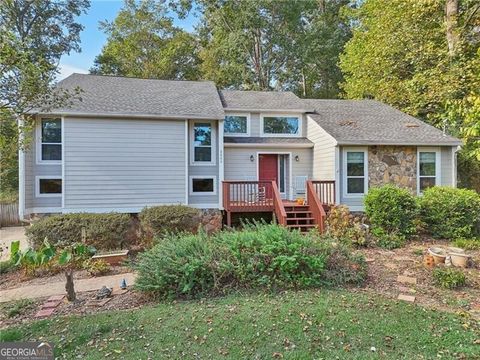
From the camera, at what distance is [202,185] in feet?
35.5

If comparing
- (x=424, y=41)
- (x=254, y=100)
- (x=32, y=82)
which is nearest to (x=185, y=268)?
(x=32, y=82)

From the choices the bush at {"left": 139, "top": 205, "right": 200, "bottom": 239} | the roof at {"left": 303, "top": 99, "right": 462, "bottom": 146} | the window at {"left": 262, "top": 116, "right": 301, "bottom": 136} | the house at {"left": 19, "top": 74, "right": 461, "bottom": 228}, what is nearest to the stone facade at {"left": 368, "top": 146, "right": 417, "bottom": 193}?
the house at {"left": 19, "top": 74, "right": 461, "bottom": 228}

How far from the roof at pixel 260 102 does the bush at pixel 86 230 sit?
653cm

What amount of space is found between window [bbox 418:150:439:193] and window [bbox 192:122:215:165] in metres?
7.40

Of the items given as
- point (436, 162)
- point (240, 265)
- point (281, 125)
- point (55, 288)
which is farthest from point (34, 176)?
point (436, 162)

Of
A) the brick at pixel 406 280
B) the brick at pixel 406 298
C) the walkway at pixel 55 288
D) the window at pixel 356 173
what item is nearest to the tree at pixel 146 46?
the window at pixel 356 173

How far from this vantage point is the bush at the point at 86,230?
314 inches

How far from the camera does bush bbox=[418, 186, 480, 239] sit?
29.2 feet

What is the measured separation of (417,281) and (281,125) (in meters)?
8.75

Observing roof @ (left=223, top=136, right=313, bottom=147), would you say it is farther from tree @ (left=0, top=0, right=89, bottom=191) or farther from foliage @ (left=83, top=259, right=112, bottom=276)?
tree @ (left=0, top=0, right=89, bottom=191)

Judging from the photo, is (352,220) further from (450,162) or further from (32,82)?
(32,82)

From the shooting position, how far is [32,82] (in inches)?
203

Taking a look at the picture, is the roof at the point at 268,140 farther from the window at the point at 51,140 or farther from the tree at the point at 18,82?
the tree at the point at 18,82

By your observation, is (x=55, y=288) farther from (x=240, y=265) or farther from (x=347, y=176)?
(x=347, y=176)
